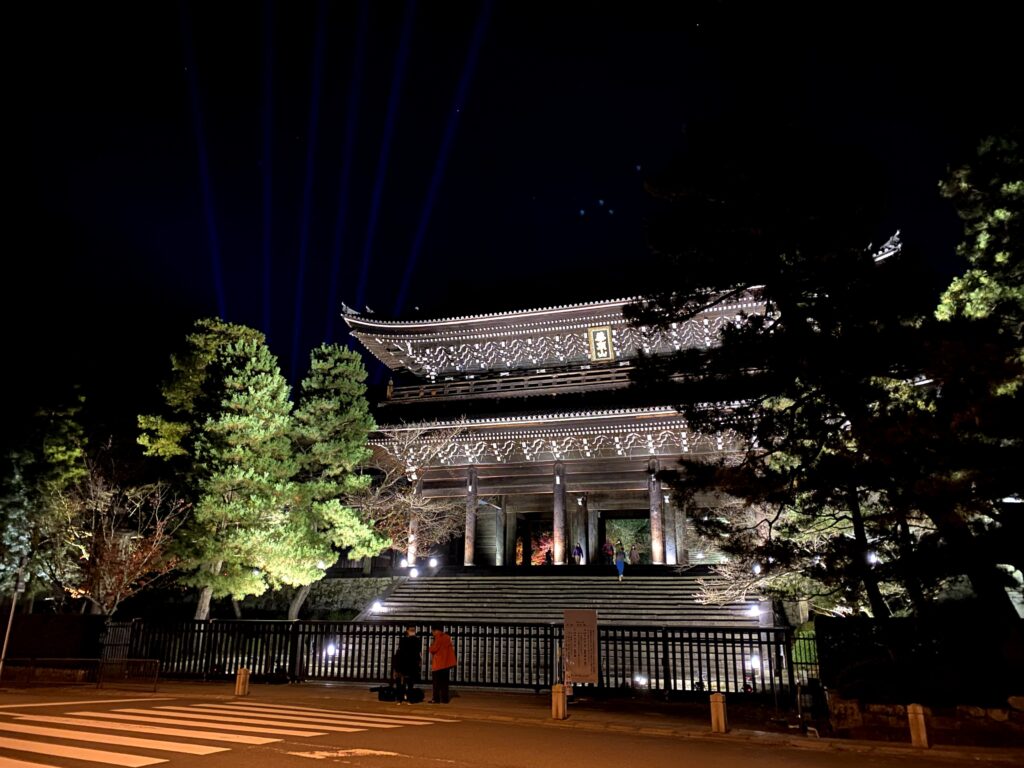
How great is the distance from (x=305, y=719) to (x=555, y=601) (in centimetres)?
1180

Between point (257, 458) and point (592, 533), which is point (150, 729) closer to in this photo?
point (257, 458)

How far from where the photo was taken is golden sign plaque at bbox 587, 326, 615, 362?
92.3 feet

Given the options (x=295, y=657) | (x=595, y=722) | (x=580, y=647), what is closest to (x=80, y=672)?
(x=295, y=657)

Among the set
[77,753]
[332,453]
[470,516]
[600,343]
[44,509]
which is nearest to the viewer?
[77,753]

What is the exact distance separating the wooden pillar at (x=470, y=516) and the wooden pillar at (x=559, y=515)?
318 centimetres

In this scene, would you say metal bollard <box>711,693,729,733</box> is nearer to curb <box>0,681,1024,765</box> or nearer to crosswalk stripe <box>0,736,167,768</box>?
curb <box>0,681,1024,765</box>

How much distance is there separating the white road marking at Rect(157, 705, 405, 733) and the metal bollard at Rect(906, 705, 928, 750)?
670 cm

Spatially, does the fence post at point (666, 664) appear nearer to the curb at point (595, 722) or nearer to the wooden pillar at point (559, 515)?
the curb at point (595, 722)

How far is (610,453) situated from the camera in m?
26.9

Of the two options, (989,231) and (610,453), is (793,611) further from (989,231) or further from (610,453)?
(989,231)

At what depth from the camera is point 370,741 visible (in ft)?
25.6

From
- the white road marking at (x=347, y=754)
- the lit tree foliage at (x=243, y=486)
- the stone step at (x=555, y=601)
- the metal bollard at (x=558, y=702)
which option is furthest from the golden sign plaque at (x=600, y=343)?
the white road marking at (x=347, y=754)

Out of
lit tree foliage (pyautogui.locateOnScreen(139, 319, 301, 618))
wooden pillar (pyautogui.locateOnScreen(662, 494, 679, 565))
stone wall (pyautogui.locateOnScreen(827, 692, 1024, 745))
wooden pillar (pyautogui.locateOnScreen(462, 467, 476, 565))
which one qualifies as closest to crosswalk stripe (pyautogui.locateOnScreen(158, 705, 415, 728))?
stone wall (pyautogui.locateOnScreen(827, 692, 1024, 745))

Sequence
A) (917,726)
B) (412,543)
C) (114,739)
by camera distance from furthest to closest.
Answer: (412,543)
(917,726)
(114,739)
